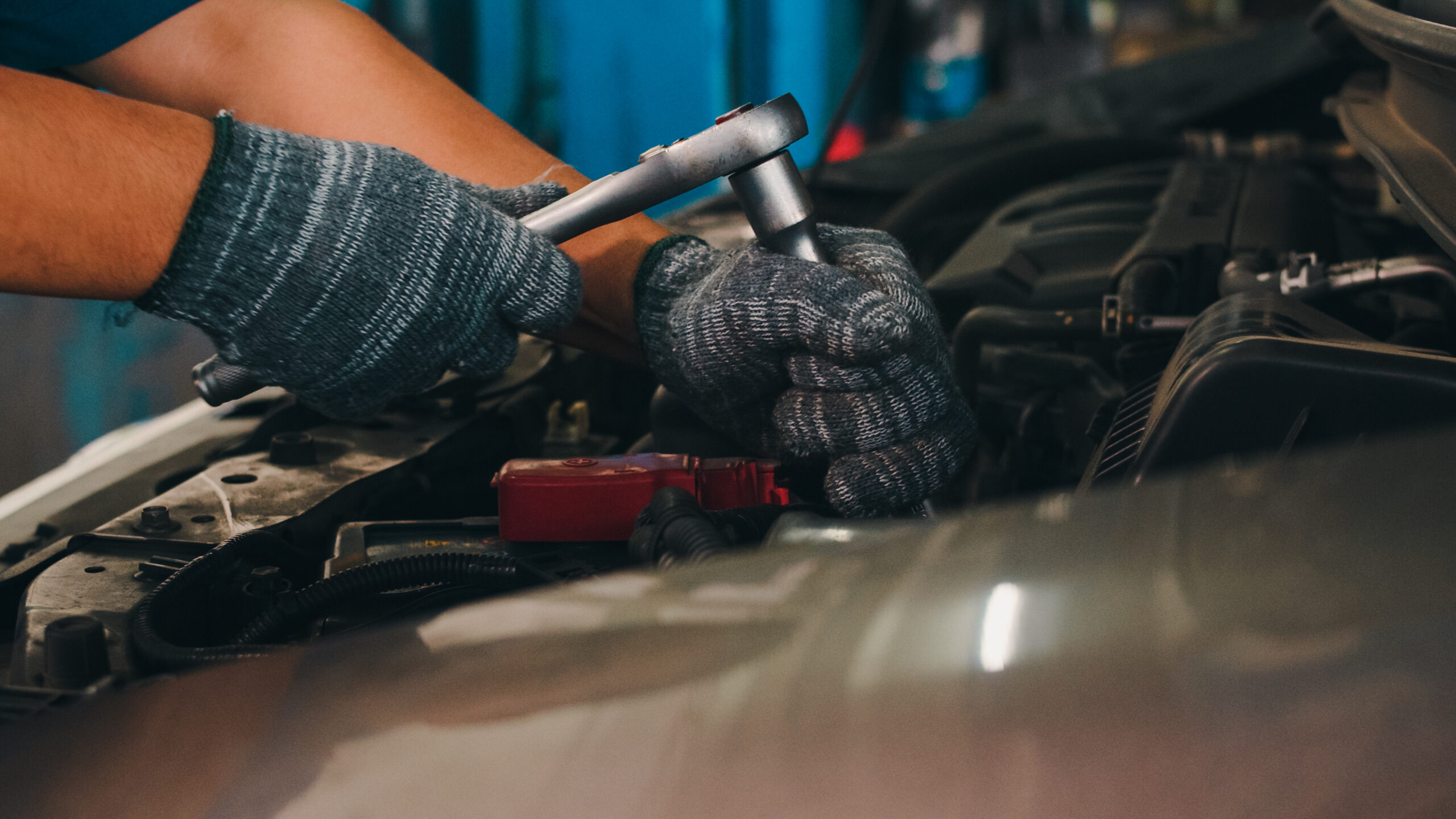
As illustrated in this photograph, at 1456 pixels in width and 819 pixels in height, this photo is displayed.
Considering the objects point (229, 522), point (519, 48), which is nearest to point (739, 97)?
point (519, 48)

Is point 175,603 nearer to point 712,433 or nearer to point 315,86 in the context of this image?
point 712,433

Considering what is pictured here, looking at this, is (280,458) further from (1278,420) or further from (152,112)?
(1278,420)

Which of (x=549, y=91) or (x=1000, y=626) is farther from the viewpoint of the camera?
(x=549, y=91)

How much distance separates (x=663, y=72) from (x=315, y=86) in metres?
3.63

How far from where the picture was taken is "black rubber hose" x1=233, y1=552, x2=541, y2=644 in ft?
1.84

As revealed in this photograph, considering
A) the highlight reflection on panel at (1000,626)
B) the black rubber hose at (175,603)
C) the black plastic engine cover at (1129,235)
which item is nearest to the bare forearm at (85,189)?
the black rubber hose at (175,603)

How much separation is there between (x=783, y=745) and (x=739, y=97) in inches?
191

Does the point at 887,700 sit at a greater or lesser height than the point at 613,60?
lesser

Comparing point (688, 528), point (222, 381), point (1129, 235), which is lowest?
point (1129, 235)

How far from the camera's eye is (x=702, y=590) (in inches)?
14.4

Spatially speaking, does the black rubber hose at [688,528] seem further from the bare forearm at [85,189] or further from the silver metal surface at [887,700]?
the bare forearm at [85,189]

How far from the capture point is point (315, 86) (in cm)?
95

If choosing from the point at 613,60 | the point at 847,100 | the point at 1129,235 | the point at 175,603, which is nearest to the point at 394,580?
the point at 175,603

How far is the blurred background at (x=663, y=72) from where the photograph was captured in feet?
8.98
